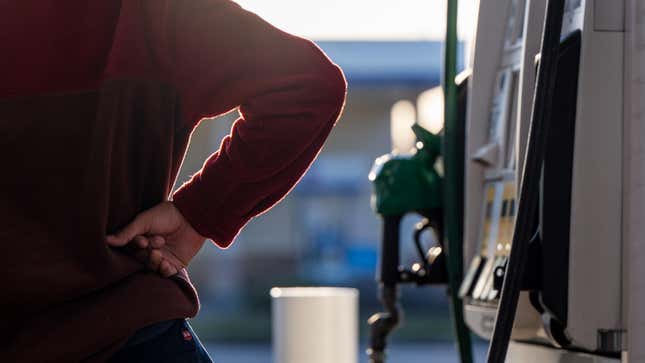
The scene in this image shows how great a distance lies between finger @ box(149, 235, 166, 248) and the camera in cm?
195

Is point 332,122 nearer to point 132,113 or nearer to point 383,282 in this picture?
point 132,113

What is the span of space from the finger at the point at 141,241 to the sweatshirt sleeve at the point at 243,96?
81 millimetres

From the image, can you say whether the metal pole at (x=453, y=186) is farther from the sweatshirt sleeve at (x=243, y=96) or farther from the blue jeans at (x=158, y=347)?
the blue jeans at (x=158, y=347)

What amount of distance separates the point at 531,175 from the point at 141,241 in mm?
1010

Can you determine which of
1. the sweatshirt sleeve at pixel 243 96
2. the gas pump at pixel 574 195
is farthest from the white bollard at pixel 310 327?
the sweatshirt sleeve at pixel 243 96

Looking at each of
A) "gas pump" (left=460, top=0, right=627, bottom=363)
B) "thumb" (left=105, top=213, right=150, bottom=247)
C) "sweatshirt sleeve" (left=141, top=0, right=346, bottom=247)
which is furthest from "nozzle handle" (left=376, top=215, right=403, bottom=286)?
"thumb" (left=105, top=213, right=150, bottom=247)

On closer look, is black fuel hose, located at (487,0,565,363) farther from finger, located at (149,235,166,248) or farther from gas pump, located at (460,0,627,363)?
finger, located at (149,235,166,248)

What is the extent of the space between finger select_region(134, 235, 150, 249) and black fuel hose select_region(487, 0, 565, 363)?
3.20 ft

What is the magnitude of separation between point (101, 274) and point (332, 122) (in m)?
0.41

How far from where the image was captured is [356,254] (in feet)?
63.8

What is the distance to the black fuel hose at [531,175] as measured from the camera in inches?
105

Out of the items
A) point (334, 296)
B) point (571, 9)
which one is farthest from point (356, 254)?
point (571, 9)

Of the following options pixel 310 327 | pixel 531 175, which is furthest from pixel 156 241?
pixel 310 327

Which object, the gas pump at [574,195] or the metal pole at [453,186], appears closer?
the gas pump at [574,195]
